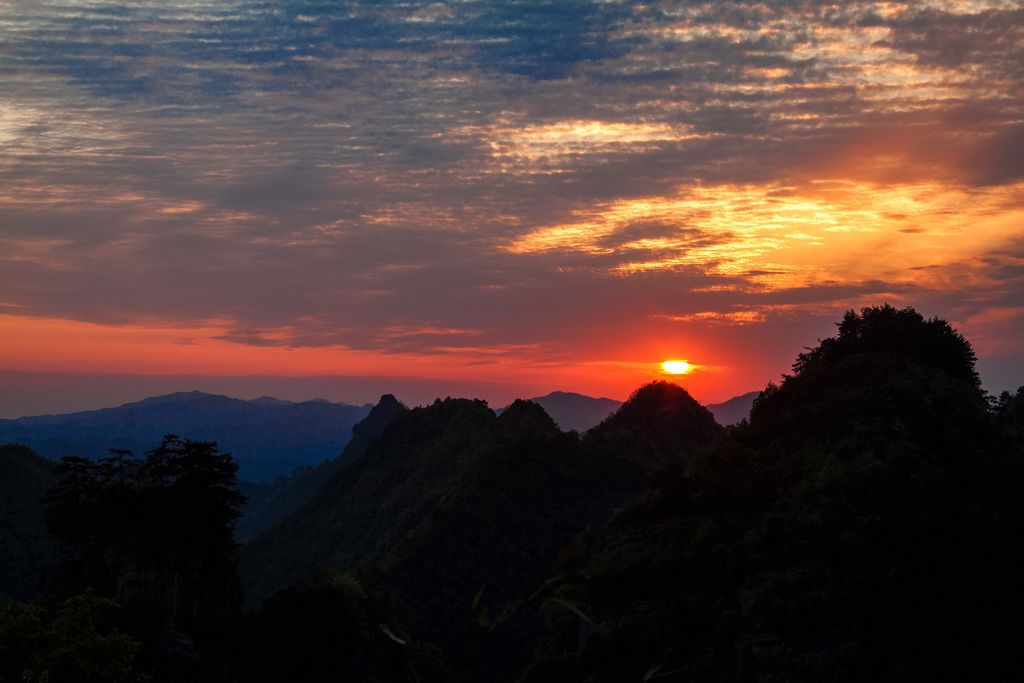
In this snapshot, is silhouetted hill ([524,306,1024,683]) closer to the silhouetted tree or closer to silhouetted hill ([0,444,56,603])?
the silhouetted tree

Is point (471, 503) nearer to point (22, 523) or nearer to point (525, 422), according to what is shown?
point (525, 422)

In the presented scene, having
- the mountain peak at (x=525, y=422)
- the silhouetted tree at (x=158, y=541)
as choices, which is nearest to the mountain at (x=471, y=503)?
the mountain peak at (x=525, y=422)

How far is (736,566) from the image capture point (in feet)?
140

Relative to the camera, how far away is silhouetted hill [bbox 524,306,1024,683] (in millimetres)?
32719

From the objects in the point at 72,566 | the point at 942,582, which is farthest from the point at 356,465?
the point at 942,582

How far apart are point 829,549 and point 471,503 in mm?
61474

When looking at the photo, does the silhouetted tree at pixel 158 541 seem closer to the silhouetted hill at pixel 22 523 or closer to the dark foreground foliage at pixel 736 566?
the dark foreground foliage at pixel 736 566

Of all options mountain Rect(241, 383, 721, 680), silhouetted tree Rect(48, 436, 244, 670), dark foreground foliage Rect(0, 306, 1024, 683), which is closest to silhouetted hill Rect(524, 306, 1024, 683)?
dark foreground foliage Rect(0, 306, 1024, 683)

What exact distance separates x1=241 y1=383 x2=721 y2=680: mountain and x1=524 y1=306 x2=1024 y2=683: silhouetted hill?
18903 millimetres

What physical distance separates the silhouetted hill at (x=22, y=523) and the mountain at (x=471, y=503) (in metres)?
25.4

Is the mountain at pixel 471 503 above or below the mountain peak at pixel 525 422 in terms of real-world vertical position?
below

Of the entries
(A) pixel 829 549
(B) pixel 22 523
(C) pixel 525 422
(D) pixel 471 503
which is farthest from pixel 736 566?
(B) pixel 22 523

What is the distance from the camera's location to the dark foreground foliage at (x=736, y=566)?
111 feet

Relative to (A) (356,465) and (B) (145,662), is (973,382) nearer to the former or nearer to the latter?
(B) (145,662)
